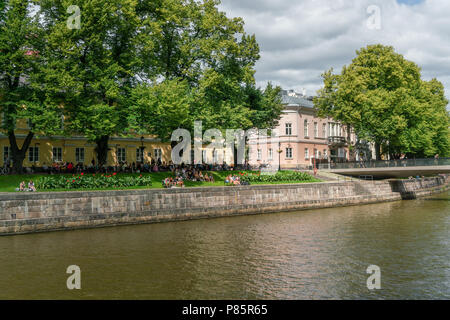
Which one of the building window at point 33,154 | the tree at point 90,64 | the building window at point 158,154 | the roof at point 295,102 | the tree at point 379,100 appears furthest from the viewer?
the roof at point 295,102

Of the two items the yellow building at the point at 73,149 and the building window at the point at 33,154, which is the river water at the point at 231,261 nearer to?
the yellow building at the point at 73,149

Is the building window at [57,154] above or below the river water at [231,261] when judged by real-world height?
above

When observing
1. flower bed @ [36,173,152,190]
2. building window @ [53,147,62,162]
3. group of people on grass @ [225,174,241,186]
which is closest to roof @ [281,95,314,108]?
group of people on grass @ [225,174,241,186]

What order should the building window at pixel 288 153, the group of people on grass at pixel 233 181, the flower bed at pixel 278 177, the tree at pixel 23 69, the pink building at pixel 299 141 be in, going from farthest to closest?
the pink building at pixel 299 141 < the building window at pixel 288 153 < the flower bed at pixel 278 177 < the group of people on grass at pixel 233 181 < the tree at pixel 23 69

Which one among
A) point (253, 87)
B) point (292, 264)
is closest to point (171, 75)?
point (253, 87)

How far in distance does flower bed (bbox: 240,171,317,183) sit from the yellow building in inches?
418


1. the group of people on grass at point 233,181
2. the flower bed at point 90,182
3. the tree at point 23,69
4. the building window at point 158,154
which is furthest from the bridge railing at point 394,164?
the tree at point 23,69

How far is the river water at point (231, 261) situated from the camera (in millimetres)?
13875

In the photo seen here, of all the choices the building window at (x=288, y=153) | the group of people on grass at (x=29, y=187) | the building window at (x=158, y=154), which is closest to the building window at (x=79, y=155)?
the building window at (x=158, y=154)

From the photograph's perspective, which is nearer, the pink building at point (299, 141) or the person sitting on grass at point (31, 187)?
the person sitting on grass at point (31, 187)

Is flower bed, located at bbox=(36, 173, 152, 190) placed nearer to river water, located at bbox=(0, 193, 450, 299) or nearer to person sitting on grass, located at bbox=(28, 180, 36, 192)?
person sitting on grass, located at bbox=(28, 180, 36, 192)

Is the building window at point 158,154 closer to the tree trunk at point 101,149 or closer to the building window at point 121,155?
the building window at point 121,155

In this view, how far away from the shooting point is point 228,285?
14414 millimetres

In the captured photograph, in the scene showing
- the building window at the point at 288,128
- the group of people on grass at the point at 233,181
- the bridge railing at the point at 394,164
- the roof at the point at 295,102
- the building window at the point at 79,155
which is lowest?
the group of people on grass at the point at 233,181
